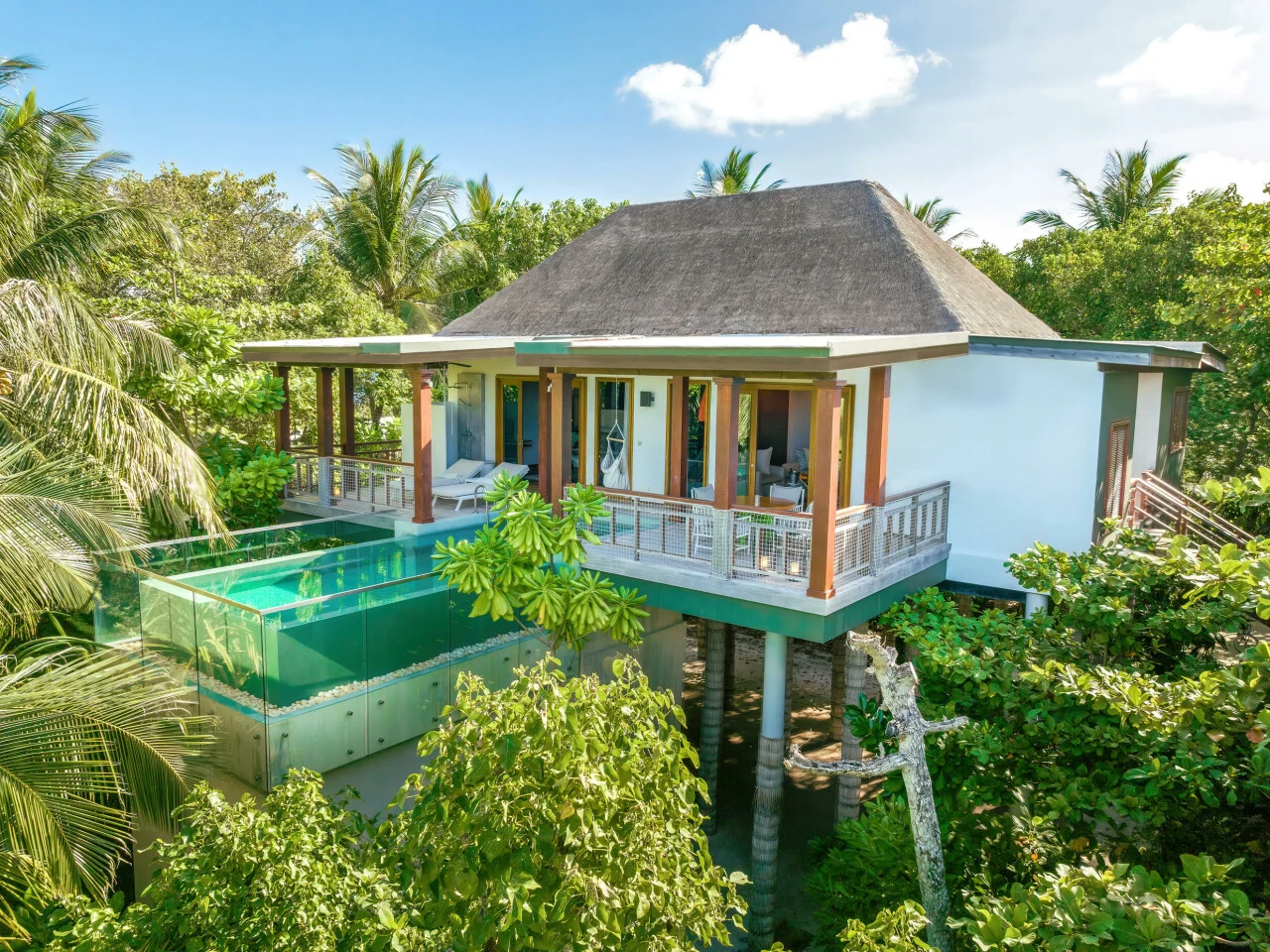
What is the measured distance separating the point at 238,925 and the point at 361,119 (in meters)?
31.0

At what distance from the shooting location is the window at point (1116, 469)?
11.8 metres

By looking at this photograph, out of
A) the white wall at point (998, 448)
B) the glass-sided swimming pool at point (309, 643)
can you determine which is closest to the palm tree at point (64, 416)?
the glass-sided swimming pool at point (309, 643)

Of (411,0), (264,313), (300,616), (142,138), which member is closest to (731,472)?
(300,616)

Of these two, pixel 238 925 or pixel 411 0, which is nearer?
pixel 238 925

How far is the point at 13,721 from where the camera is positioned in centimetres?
627

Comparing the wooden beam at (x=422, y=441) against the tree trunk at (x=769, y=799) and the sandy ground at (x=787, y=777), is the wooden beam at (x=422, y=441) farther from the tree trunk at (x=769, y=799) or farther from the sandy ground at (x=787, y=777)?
the sandy ground at (x=787, y=777)

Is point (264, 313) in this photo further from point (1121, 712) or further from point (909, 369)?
point (1121, 712)

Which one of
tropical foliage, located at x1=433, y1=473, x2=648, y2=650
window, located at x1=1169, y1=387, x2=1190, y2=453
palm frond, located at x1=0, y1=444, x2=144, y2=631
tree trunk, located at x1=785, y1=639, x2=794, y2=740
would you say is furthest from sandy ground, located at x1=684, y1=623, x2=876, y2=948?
palm frond, located at x1=0, y1=444, x2=144, y2=631

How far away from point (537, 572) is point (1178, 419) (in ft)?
47.0

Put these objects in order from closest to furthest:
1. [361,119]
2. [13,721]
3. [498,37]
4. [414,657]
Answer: [13,721] < [414,657] < [498,37] < [361,119]

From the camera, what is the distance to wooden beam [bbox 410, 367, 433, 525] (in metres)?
12.4

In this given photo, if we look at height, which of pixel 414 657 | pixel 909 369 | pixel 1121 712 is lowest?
pixel 414 657

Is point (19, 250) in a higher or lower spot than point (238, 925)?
higher

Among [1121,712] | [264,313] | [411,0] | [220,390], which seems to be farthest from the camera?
[411,0]
